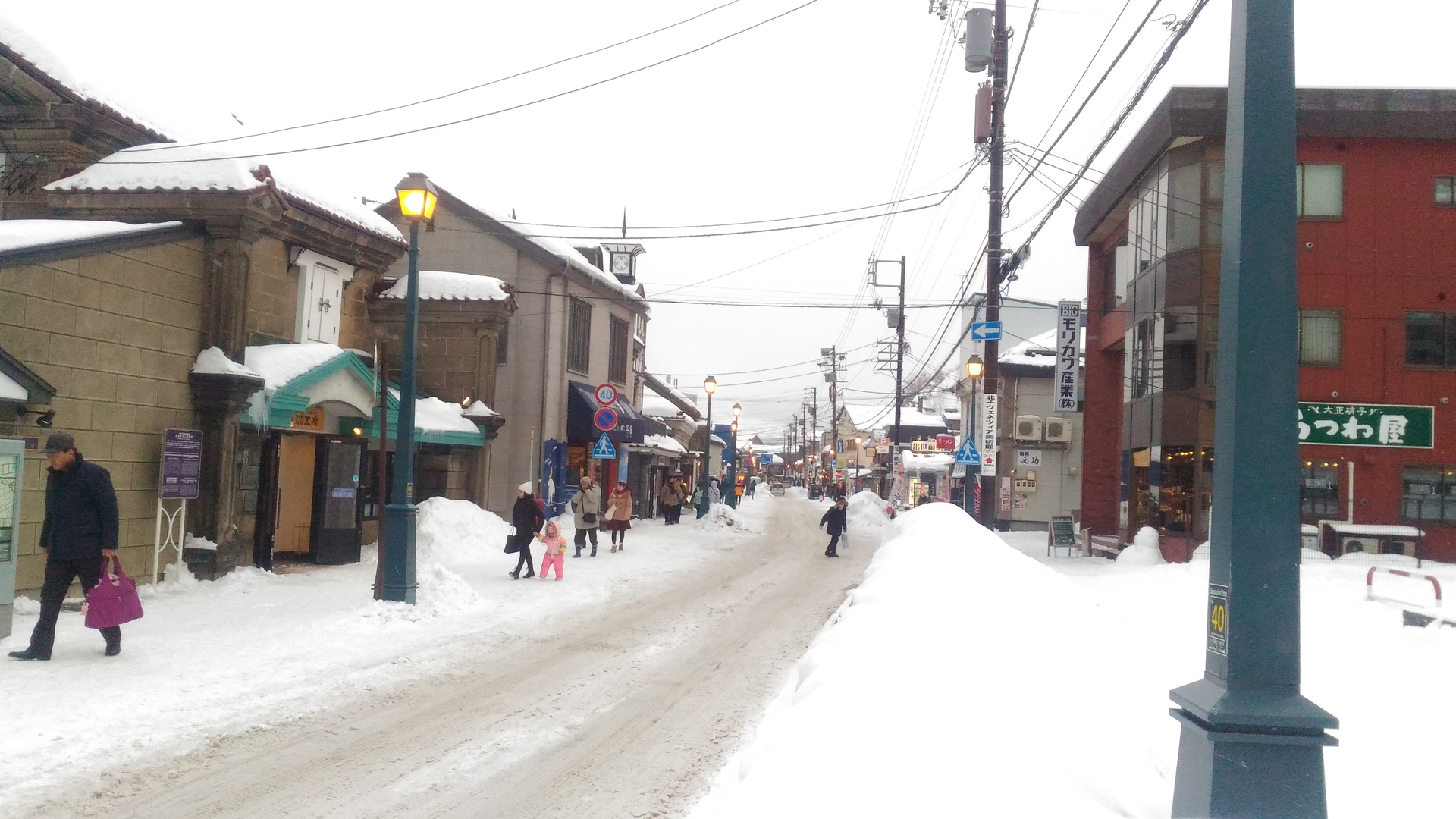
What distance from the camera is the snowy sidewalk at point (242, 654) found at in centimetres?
650

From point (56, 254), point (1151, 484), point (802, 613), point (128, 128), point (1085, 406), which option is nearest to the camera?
point (56, 254)

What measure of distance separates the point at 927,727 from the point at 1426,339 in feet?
76.5

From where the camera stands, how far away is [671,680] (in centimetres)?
952

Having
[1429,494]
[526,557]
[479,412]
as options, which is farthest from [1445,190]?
[479,412]

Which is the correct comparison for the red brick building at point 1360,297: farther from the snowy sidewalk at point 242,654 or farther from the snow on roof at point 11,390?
the snow on roof at point 11,390

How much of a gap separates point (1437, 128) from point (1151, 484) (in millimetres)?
10106

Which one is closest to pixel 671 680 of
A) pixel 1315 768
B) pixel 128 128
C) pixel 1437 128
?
pixel 1315 768

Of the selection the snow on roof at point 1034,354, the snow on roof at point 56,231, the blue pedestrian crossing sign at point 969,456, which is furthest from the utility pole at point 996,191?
the snow on roof at point 1034,354

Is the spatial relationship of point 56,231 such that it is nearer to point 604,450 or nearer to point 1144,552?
point 604,450

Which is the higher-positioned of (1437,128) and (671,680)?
(1437,128)

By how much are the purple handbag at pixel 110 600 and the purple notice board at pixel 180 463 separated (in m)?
4.88

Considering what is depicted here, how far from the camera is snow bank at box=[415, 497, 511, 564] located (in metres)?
18.6

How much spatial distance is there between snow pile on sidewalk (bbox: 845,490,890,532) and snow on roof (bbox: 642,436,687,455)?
774 centimetres

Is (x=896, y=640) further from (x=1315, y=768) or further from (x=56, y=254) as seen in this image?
(x=56, y=254)
